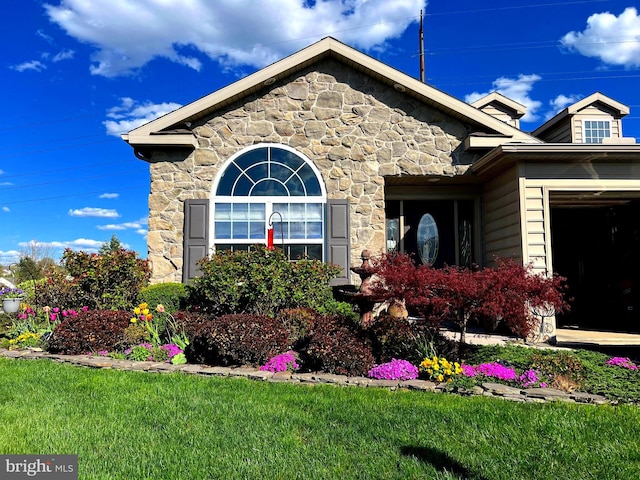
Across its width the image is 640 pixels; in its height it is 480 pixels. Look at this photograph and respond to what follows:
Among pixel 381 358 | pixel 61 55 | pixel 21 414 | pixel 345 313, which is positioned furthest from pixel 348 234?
pixel 61 55

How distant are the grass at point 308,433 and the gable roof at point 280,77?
5.21 m

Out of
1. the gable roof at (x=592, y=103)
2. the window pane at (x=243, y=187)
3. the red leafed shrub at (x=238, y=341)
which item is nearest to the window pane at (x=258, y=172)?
the window pane at (x=243, y=187)

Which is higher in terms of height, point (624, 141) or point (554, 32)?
point (554, 32)

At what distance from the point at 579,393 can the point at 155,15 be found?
544 inches

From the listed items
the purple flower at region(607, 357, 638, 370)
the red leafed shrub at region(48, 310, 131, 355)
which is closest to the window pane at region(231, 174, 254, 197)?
the red leafed shrub at region(48, 310, 131, 355)

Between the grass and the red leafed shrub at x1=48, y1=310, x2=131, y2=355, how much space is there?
1591mm

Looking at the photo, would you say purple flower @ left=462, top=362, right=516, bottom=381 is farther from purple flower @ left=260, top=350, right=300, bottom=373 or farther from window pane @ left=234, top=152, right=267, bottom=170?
window pane @ left=234, top=152, right=267, bottom=170

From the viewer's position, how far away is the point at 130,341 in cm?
615

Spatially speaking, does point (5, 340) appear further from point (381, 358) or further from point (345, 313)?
point (381, 358)

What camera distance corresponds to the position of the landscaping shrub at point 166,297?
24.0 feet

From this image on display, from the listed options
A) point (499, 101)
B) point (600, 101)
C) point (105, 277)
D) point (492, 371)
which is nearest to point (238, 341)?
point (492, 371)

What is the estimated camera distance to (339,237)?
8.52 m

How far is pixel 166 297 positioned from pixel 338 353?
3.68m

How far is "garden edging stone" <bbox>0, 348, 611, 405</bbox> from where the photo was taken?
4.10 metres
